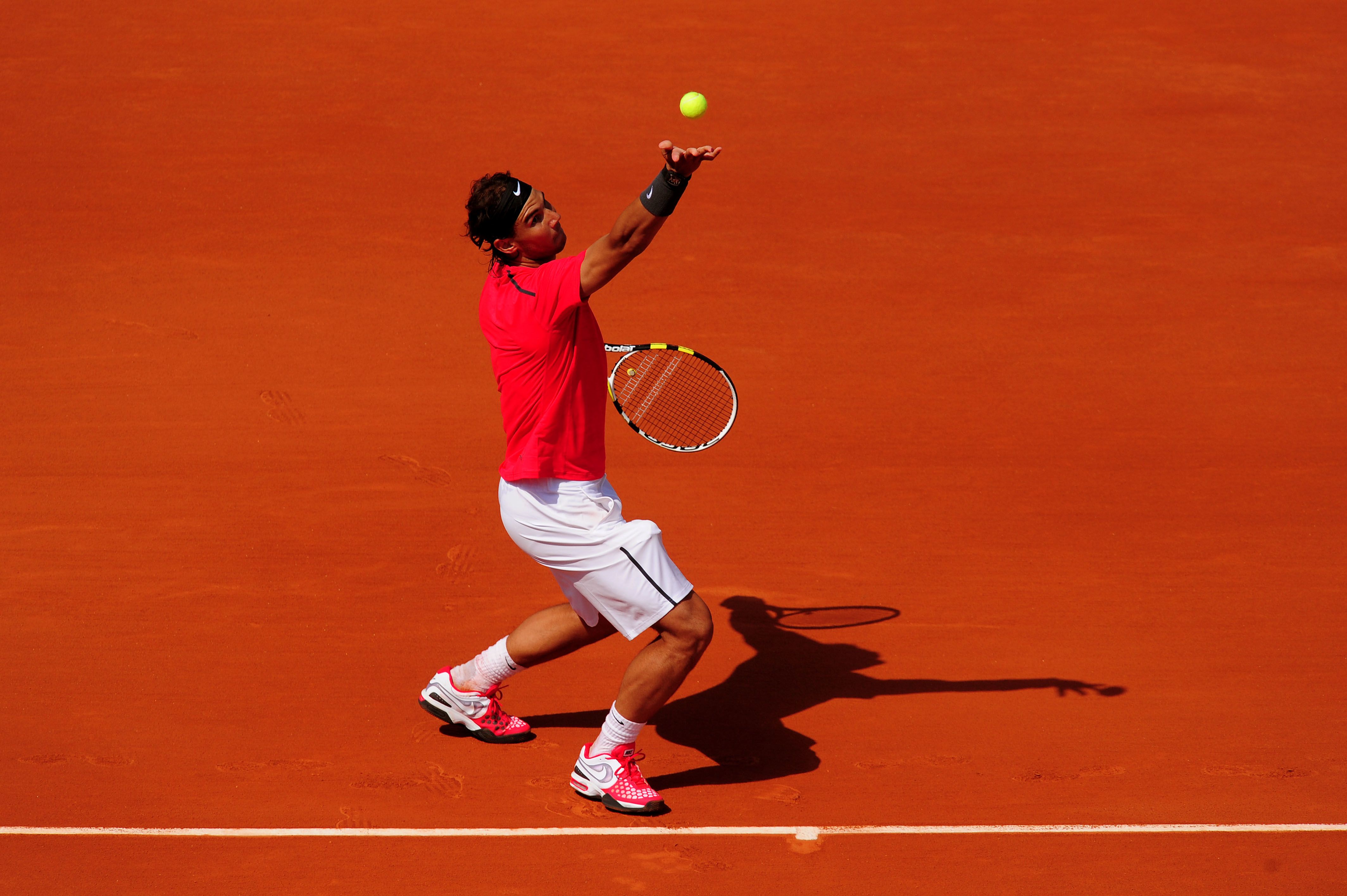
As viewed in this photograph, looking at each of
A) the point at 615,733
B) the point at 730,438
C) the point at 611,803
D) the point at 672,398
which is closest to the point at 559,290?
the point at 615,733

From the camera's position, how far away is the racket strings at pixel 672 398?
628cm

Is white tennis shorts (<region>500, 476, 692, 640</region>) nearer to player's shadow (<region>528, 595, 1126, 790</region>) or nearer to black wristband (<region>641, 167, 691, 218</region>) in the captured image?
player's shadow (<region>528, 595, 1126, 790</region>)

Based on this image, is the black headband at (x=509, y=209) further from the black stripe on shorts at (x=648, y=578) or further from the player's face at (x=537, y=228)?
the black stripe on shorts at (x=648, y=578)

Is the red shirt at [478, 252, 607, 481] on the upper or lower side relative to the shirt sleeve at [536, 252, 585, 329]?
lower

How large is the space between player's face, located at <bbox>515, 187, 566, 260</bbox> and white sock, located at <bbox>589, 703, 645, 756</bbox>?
70.6 inches

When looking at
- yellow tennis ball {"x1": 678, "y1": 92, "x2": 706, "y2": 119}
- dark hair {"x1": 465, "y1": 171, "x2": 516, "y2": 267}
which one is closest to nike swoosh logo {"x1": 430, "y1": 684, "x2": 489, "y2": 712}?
dark hair {"x1": 465, "y1": 171, "x2": 516, "y2": 267}

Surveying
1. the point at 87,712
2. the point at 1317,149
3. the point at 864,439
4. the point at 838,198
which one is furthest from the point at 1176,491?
the point at 87,712

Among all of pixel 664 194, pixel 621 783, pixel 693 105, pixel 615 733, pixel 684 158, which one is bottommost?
pixel 621 783

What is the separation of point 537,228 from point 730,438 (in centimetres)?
362

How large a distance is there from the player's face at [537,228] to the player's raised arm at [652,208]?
385 millimetres

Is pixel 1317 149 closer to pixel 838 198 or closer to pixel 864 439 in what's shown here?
pixel 838 198

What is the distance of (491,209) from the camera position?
4617 mm

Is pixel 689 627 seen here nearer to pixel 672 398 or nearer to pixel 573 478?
pixel 573 478

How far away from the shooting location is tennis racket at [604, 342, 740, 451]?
6.23 metres
